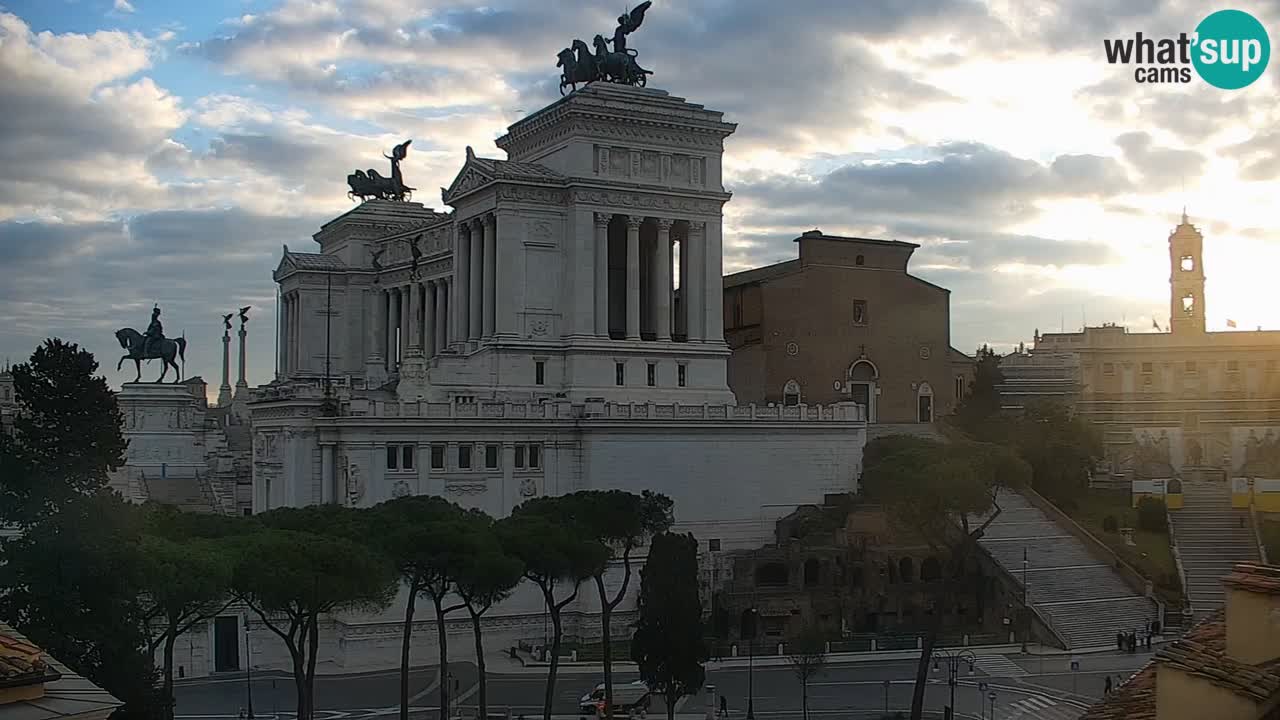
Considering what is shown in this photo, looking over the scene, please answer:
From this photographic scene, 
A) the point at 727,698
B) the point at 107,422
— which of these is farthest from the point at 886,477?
the point at 107,422

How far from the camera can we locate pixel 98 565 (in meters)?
35.3

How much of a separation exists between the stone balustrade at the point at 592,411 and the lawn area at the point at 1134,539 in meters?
13.9

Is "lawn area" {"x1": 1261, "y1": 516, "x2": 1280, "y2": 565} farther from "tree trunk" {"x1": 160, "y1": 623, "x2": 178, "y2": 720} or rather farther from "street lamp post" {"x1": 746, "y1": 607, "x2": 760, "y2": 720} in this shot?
"tree trunk" {"x1": 160, "y1": 623, "x2": 178, "y2": 720}

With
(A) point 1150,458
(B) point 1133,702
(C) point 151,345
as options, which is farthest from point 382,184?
(B) point 1133,702

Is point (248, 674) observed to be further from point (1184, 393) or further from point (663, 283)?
point (1184, 393)

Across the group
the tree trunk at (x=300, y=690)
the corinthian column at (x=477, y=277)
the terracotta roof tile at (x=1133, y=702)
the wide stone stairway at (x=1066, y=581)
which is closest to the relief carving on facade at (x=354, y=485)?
the corinthian column at (x=477, y=277)

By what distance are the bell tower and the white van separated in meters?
67.1

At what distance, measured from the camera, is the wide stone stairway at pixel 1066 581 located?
6388 centimetres

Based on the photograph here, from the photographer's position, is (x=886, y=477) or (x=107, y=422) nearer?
(x=107, y=422)

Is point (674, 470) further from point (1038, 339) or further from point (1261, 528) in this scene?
point (1038, 339)

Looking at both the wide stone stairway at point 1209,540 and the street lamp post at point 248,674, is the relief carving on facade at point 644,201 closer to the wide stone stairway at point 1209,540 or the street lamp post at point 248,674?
the street lamp post at point 248,674

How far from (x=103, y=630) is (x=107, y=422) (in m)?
8.12

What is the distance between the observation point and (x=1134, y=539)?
7350 centimetres

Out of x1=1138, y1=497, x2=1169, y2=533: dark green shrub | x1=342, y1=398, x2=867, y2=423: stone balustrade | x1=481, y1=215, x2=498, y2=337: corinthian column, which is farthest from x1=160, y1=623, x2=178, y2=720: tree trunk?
x1=1138, y1=497, x2=1169, y2=533: dark green shrub
